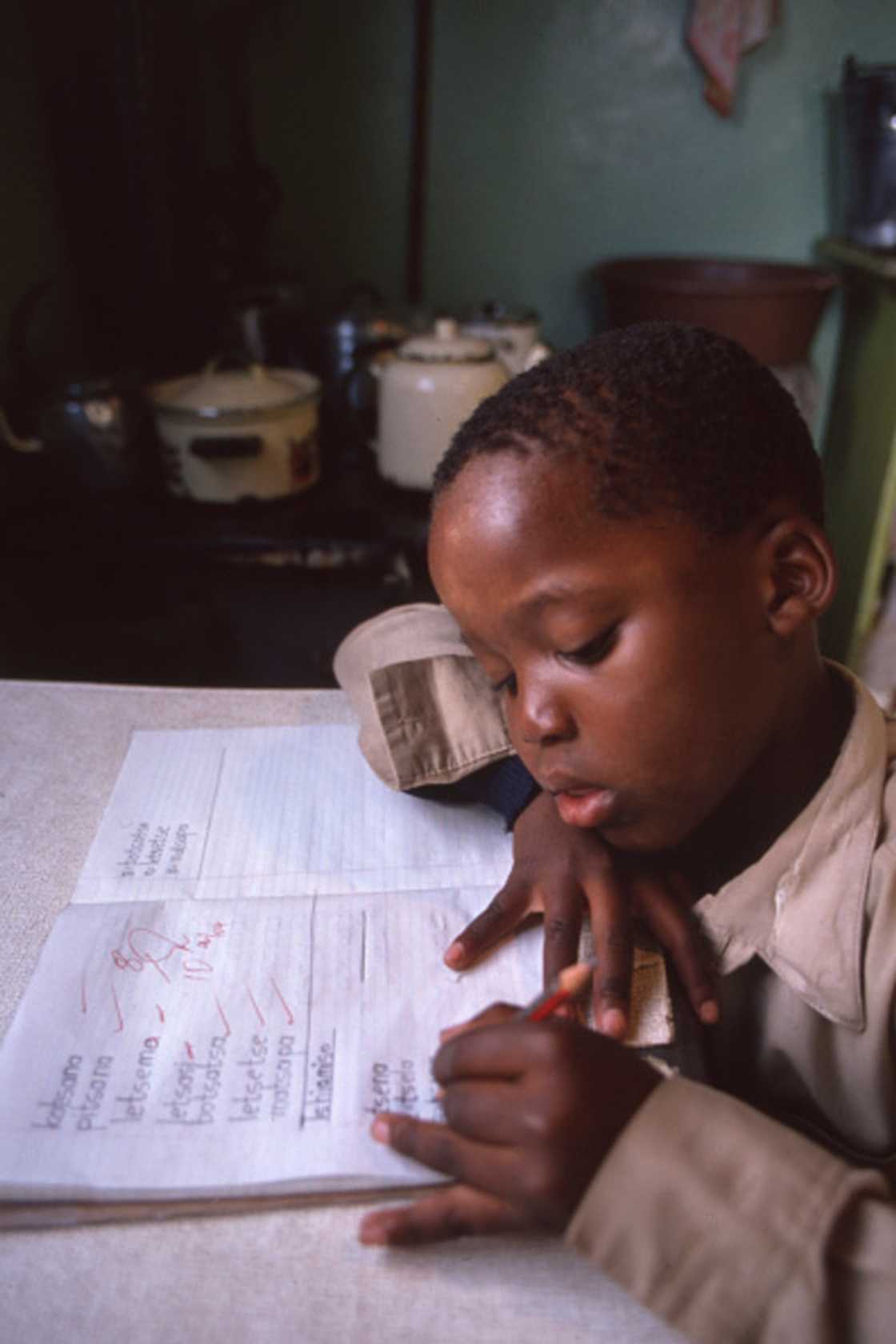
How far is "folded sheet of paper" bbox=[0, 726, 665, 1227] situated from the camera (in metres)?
0.43

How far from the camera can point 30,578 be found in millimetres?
1237

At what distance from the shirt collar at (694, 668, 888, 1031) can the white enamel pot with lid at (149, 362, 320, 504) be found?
0.90 meters

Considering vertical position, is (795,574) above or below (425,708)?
above

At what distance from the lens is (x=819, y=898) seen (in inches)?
20.9

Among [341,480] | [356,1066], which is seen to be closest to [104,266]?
[341,480]

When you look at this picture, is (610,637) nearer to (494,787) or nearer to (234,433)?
(494,787)

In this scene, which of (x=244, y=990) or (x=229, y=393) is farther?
(x=229, y=393)

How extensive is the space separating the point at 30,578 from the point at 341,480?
48cm

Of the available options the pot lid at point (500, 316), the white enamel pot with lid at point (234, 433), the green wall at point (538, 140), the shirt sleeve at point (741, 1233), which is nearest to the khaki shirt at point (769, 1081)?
the shirt sleeve at point (741, 1233)

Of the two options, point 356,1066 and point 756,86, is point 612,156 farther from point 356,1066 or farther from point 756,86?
point 356,1066

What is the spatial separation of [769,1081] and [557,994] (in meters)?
0.19

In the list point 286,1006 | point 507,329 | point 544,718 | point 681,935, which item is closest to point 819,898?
point 681,935

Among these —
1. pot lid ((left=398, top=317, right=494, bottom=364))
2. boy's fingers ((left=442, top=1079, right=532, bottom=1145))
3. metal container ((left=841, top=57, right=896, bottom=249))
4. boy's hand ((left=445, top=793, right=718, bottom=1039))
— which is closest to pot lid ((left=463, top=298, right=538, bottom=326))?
pot lid ((left=398, top=317, right=494, bottom=364))

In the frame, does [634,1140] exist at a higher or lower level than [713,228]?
lower
